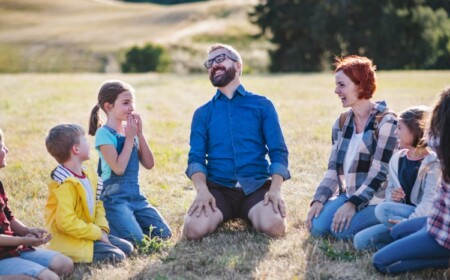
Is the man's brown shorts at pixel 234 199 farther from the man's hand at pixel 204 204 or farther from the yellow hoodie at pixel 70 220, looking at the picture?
the yellow hoodie at pixel 70 220

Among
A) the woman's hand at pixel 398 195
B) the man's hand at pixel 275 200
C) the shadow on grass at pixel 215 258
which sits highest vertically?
the woman's hand at pixel 398 195

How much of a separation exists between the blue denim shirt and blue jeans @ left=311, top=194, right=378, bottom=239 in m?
0.64

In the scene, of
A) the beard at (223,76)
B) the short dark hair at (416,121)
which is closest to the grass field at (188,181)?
the short dark hair at (416,121)

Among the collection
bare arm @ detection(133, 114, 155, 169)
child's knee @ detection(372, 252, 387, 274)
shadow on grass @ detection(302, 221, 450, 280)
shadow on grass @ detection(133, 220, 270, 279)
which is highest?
bare arm @ detection(133, 114, 155, 169)

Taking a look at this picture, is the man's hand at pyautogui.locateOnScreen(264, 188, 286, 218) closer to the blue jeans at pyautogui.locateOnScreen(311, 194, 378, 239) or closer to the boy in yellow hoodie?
the blue jeans at pyautogui.locateOnScreen(311, 194, 378, 239)

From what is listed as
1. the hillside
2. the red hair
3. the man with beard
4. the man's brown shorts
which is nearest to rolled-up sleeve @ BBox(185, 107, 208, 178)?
the man with beard

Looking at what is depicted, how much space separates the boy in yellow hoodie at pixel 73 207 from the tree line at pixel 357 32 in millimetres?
39661

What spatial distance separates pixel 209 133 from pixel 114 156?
1064 millimetres

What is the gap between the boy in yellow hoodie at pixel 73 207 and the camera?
17.0 feet

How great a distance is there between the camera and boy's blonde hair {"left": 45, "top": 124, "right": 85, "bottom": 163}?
5.32 meters

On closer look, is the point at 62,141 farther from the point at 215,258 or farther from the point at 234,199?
the point at 234,199

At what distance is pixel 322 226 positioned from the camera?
5867mm

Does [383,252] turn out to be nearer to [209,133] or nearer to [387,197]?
[387,197]

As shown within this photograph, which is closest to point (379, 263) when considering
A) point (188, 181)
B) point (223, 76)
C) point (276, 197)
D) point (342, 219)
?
point (342, 219)
